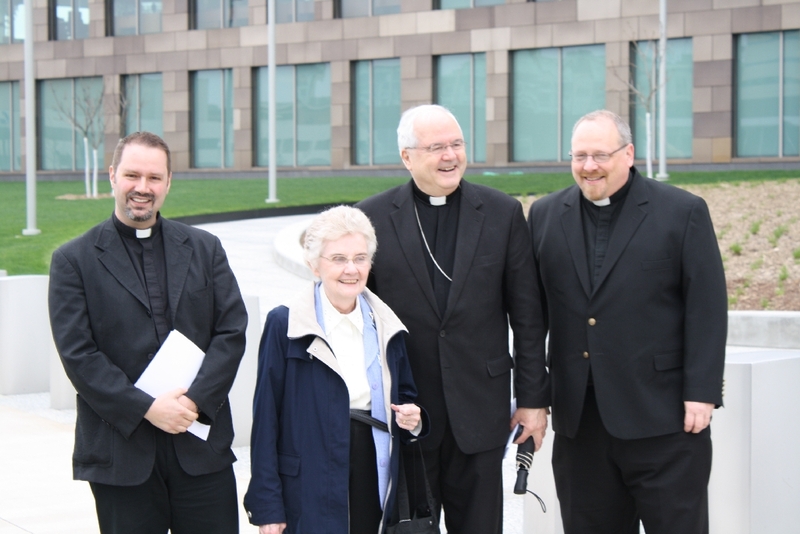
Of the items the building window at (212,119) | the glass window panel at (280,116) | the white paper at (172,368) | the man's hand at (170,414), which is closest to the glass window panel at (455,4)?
the glass window panel at (280,116)

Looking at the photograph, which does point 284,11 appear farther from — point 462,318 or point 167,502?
point 167,502

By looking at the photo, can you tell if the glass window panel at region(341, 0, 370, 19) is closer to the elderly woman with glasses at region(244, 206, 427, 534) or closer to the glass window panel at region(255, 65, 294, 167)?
the glass window panel at region(255, 65, 294, 167)

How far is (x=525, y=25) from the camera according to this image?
106 feet

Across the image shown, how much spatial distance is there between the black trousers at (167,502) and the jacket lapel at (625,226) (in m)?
1.77

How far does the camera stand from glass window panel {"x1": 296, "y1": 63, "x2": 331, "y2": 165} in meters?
36.4

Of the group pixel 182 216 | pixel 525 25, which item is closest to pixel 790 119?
pixel 525 25

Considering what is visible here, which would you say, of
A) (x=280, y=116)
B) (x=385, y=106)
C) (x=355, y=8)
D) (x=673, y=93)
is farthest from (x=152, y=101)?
(x=673, y=93)

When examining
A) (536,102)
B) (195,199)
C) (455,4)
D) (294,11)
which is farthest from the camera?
(294,11)

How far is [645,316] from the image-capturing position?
4.32 metres

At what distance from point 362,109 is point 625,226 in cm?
3205

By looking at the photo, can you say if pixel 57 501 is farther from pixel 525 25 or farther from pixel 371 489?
pixel 525 25

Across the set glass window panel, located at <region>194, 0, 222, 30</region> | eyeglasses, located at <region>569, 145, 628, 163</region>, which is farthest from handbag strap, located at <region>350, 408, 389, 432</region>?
glass window panel, located at <region>194, 0, 222, 30</region>

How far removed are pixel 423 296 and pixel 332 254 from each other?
522 mm

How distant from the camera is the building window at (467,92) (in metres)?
33.6
